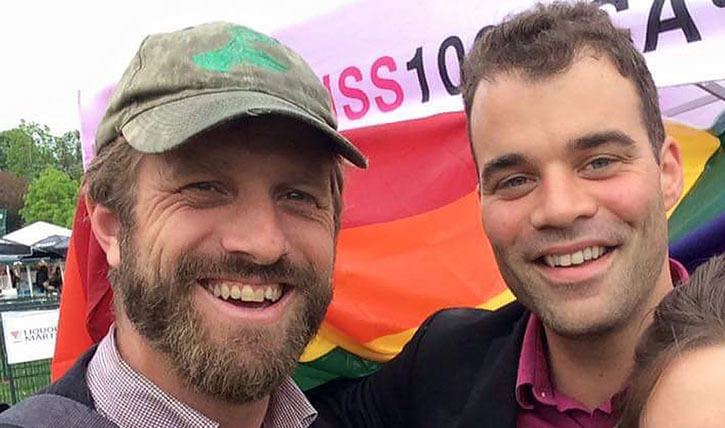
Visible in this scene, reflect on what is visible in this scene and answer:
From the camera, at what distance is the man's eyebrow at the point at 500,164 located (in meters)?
2.00

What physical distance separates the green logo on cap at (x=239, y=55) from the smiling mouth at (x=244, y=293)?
457mm

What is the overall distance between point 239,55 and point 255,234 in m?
0.39

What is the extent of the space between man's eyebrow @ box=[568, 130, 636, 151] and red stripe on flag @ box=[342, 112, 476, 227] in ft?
3.44

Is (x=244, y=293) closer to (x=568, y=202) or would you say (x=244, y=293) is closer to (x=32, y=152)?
(x=568, y=202)

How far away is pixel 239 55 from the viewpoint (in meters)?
1.81

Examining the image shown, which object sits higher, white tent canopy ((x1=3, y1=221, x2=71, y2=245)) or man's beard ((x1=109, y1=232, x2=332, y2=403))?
→ man's beard ((x1=109, y1=232, x2=332, y2=403))

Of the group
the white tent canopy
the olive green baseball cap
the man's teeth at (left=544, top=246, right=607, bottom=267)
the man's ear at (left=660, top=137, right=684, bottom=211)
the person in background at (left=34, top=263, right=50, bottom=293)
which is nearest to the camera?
the olive green baseball cap

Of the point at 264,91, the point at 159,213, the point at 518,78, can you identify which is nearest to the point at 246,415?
the point at 159,213

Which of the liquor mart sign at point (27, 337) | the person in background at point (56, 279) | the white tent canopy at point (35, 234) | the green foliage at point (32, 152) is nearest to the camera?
the liquor mart sign at point (27, 337)

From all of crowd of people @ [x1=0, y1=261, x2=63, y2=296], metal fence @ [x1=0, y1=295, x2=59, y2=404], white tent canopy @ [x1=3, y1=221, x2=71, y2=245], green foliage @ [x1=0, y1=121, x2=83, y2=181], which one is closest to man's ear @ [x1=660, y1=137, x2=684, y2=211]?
metal fence @ [x1=0, y1=295, x2=59, y2=404]

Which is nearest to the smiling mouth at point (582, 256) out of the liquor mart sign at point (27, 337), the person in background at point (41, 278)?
the liquor mart sign at point (27, 337)

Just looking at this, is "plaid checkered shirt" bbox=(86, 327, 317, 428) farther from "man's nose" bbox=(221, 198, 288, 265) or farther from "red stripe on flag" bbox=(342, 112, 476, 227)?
"red stripe on flag" bbox=(342, 112, 476, 227)

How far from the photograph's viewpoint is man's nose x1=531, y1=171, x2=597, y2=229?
6.34ft

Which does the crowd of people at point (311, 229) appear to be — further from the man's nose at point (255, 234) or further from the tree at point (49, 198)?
the tree at point (49, 198)
